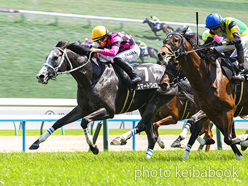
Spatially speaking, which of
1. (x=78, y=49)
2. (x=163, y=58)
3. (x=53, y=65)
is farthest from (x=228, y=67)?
(x=53, y=65)

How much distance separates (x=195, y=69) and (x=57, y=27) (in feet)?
47.8

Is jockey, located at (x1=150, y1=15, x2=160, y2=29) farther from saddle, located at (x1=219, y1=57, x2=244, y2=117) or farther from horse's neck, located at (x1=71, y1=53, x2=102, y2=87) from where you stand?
saddle, located at (x1=219, y1=57, x2=244, y2=117)

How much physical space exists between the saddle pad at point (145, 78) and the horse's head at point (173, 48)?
3.72 feet

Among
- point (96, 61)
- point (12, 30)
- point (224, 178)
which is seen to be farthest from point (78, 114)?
point (12, 30)

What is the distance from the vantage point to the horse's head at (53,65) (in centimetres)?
516

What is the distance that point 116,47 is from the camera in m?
5.66

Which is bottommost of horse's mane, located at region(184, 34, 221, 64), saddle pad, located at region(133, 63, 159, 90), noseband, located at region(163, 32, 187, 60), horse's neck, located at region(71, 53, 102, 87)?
saddle pad, located at region(133, 63, 159, 90)

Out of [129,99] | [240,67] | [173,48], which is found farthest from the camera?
[129,99]

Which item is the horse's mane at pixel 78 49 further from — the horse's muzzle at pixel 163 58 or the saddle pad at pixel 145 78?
the horse's muzzle at pixel 163 58

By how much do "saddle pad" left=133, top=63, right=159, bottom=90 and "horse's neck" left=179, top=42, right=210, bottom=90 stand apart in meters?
1.00

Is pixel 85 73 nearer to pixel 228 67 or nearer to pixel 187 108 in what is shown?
pixel 228 67

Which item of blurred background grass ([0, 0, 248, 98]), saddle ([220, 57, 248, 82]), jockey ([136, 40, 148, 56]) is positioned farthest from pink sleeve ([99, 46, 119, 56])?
jockey ([136, 40, 148, 56])

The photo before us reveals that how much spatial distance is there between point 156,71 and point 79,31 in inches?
512

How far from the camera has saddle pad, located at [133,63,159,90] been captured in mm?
5872
